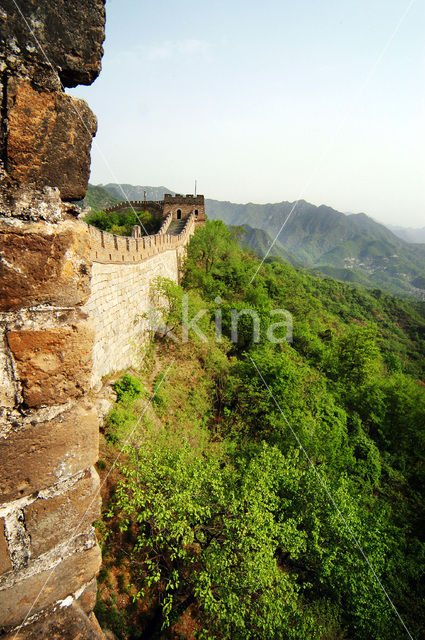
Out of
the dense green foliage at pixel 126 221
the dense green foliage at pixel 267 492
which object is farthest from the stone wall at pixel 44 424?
the dense green foliage at pixel 126 221

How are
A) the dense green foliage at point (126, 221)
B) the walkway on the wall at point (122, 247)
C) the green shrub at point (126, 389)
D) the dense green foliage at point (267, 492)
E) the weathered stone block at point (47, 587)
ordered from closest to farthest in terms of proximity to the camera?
the weathered stone block at point (47, 587) → the dense green foliage at point (267, 492) → the walkway on the wall at point (122, 247) → the green shrub at point (126, 389) → the dense green foliage at point (126, 221)

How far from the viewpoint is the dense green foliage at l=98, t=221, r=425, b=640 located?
17.9 feet

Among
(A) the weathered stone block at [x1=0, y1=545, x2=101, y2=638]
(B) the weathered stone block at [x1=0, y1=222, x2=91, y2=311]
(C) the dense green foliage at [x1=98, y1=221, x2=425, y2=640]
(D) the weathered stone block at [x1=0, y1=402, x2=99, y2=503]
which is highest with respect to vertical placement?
(B) the weathered stone block at [x1=0, y1=222, x2=91, y2=311]

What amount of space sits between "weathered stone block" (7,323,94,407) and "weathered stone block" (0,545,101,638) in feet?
2.44

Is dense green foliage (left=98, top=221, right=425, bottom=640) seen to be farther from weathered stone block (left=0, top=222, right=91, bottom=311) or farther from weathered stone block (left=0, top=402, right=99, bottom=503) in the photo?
weathered stone block (left=0, top=222, right=91, bottom=311)

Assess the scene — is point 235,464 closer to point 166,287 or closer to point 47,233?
point 166,287

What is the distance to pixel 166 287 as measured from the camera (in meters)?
13.5

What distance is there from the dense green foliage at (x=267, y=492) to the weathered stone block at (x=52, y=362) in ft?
16.0

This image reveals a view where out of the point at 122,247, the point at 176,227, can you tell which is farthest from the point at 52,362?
the point at 176,227

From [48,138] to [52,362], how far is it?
0.78 m

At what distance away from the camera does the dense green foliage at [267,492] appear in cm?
544

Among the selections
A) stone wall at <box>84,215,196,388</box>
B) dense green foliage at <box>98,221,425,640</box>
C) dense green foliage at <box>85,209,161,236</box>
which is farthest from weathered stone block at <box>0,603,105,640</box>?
dense green foliage at <box>85,209,161,236</box>

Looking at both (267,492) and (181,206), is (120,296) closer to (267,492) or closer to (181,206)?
(267,492)

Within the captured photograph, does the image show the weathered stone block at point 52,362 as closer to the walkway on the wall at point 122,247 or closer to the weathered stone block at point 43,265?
the weathered stone block at point 43,265
